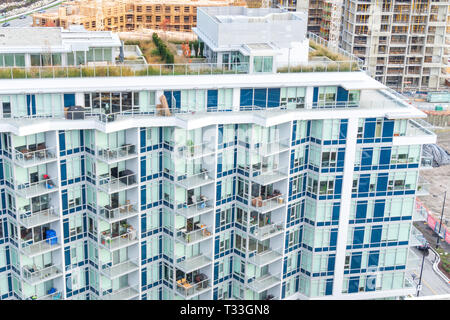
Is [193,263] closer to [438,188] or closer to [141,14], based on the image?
[438,188]

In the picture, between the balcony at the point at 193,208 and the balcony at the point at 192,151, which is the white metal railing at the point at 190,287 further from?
the balcony at the point at 192,151

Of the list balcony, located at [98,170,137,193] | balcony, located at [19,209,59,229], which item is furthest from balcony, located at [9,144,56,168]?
balcony, located at [19,209,59,229]

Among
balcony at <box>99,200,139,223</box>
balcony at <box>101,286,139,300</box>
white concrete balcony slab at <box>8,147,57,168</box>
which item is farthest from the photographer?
balcony at <box>101,286,139,300</box>

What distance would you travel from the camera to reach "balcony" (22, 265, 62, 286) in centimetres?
6075

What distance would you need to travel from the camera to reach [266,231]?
67.9 metres

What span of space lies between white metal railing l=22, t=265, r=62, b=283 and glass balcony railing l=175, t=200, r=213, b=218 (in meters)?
13.4

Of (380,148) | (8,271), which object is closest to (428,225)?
(380,148)

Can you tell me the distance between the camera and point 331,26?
175750 millimetres

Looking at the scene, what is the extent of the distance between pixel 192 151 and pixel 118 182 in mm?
7852

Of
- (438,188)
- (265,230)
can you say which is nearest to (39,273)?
(265,230)

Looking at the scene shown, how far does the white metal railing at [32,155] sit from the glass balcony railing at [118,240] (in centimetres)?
1003

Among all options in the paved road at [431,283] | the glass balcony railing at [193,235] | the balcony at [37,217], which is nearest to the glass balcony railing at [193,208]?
the glass balcony railing at [193,235]

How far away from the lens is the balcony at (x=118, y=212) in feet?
201

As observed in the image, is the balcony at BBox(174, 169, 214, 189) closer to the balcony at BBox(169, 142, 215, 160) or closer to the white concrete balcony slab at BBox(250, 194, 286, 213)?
the balcony at BBox(169, 142, 215, 160)
